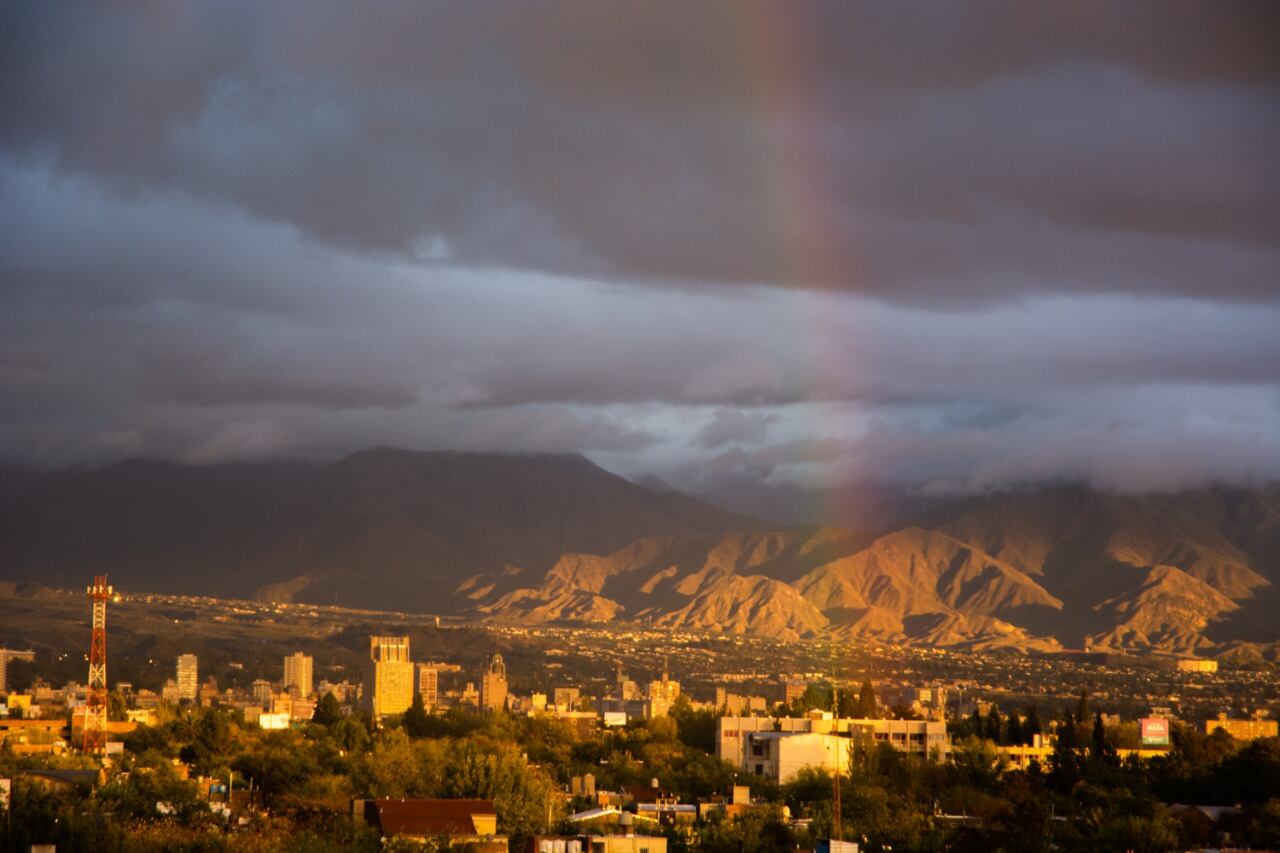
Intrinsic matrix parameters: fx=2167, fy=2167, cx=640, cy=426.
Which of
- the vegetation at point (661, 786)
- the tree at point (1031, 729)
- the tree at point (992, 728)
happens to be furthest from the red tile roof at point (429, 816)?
the tree at point (992, 728)

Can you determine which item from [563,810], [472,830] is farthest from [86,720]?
[472,830]

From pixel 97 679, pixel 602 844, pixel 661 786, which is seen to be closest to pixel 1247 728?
pixel 661 786

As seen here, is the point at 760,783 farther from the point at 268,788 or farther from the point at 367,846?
the point at 367,846

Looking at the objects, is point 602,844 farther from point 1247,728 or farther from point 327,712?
point 1247,728

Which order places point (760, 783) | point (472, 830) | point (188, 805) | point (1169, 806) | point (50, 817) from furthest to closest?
point (760, 783), point (1169, 806), point (188, 805), point (472, 830), point (50, 817)

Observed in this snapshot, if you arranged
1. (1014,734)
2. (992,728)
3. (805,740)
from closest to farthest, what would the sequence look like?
(805,740) → (1014,734) → (992,728)

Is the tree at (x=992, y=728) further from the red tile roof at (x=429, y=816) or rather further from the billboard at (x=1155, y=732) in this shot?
the red tile roof at (x=429, y=816)

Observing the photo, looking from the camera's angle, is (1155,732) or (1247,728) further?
(1247,728)
